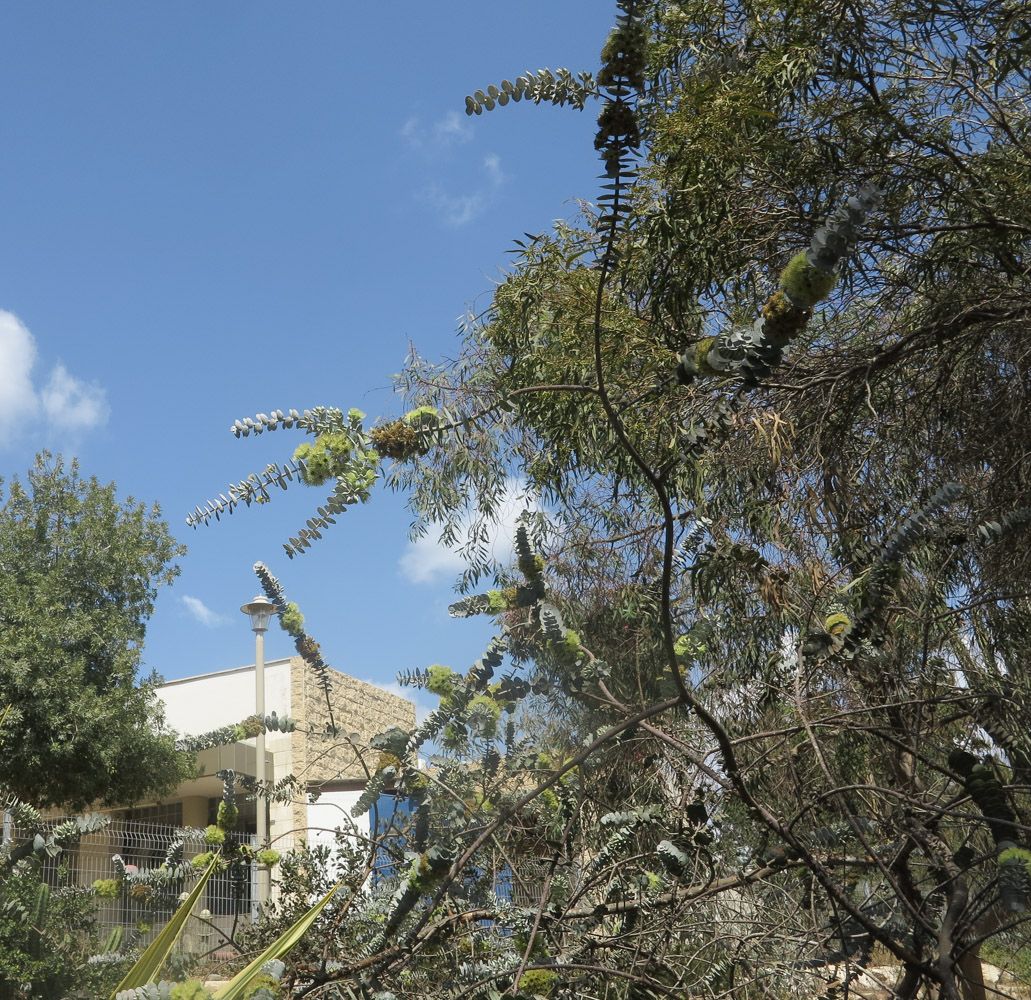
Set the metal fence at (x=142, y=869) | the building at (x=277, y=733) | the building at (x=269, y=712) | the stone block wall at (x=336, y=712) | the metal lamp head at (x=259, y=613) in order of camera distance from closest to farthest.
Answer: the metal fence at (x=142, y=869) < the metal lamp head at (x=259, y=613) < the building at (x=277, y=733) < the building at (x=269, y=712) < the stone block wall at (x=336, y=712)

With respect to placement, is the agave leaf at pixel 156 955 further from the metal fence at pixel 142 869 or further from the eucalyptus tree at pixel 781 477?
the metal fence at pixel 142 869

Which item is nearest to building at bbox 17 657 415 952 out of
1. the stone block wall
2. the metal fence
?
the stone block wall

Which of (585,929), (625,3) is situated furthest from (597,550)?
(625,3)

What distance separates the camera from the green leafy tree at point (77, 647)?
12.0 metres

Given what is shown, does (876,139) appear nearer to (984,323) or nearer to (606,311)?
(984,323)

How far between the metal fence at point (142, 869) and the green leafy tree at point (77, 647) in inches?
178

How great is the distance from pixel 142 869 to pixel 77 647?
7.20 m

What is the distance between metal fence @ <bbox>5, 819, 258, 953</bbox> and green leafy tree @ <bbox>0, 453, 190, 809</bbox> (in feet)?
14.8

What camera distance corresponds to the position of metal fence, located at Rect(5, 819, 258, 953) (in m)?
6.57

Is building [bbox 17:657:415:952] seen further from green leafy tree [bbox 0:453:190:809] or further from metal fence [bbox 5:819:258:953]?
metal fence [bbox 5:819:258:953]

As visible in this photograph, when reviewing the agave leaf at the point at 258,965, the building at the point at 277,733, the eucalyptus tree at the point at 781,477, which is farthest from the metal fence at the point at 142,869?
the building at the point at 277,733

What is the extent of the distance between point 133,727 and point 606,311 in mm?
10710

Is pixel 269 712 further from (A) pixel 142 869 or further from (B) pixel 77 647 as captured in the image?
(A) pixel 142 869

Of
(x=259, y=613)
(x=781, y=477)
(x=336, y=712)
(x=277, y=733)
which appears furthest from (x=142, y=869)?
(x=277, y=733)
